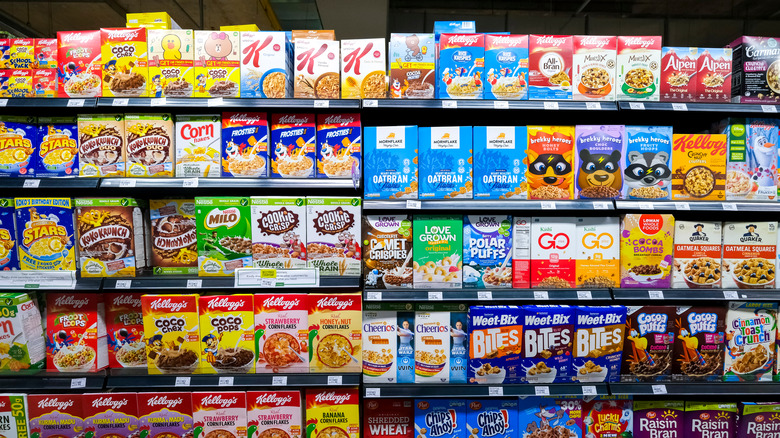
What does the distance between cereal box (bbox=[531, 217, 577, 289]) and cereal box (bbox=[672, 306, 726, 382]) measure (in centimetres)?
62

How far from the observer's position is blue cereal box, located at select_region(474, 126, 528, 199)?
2.04 metres

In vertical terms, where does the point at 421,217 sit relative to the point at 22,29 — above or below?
below

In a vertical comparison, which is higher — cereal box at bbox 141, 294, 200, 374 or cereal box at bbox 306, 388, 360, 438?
cereal box at bbox 141, 294, 200, 374

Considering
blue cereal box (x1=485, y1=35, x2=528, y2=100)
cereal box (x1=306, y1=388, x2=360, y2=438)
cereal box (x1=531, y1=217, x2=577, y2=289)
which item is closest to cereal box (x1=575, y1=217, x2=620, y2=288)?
cereal box (x1=531, y1=217, x2=577, y2=289)

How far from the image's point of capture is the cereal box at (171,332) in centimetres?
199

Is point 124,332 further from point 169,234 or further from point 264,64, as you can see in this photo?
point 264,64

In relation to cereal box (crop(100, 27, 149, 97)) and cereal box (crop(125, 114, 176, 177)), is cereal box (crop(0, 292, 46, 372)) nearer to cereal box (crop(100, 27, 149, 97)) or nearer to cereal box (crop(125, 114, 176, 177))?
cereal box (crop(125, 114, 176, 177))

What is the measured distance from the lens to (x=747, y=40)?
2059 millimetres

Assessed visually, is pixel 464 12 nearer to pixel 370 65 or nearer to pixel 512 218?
pixel 370 65

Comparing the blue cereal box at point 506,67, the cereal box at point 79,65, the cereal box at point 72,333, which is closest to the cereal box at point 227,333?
the cereal box at point 72,333

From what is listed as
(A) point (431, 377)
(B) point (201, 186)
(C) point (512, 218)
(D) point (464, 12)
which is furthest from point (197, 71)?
(D) point (464, 12)

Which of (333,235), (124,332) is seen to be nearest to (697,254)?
(333,235)

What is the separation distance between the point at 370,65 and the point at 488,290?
132 centimetres

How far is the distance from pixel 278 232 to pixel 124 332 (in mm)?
1026
